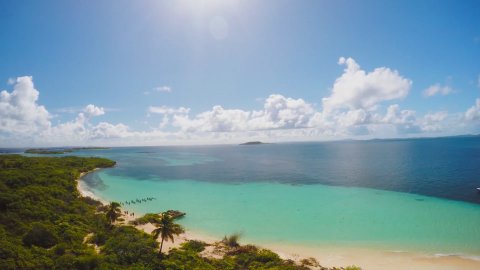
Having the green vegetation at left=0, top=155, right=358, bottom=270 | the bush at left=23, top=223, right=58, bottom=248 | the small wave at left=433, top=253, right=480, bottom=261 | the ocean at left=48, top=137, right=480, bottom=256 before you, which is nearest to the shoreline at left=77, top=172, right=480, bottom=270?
the small wave at left=433, top=253, right=480, bottom=261

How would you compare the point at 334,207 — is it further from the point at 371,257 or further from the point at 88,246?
the point at 88,246

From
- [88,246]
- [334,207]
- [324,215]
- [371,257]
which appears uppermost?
Result: [88,246]

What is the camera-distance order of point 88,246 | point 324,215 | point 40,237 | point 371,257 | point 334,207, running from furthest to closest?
point 334,207 → point 324,215 → point 371,257 → point 88,246 → point 40,237

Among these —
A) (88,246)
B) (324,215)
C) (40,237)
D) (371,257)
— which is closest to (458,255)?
(371,257)

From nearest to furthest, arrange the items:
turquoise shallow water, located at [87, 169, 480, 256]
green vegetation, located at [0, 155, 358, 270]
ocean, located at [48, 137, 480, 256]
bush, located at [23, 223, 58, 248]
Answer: green vegetation, located at [0, 155, 358, 270] → bush, located at [23, 223, 58, 248] → turquoise shallow water, located at [87, 169, 480, 256] → ocean, located at [48, 137, 480, 256]

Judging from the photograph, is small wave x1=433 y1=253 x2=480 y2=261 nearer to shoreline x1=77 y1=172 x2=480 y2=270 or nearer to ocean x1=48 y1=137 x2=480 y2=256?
shoreline x1=77 y1=172 x2=480 y2=270

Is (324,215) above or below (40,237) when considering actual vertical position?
below

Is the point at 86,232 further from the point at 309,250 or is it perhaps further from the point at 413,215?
the point at 413,215

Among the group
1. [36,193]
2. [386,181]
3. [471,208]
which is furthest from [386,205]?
[36,193]
